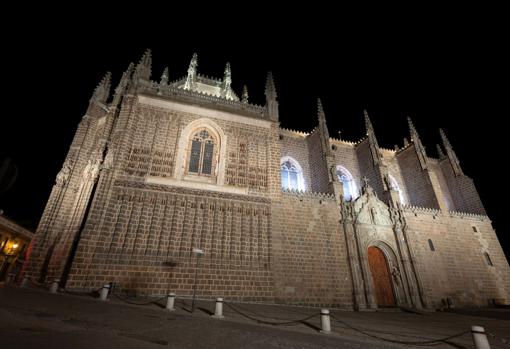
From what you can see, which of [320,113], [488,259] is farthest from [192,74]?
[488,259]

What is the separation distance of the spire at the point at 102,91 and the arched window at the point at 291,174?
13.2m

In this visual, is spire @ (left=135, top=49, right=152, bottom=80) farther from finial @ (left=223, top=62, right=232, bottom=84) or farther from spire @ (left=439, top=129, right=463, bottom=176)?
spire @ (left=439, top=129, right=463, bottom=176)

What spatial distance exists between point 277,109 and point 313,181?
5.96 m

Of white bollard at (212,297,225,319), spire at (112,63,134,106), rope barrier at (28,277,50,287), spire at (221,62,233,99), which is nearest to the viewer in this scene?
white bollard at (212,297,225,319)

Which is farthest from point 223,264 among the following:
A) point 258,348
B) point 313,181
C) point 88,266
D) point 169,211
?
point 313,181

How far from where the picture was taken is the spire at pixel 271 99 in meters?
17.3

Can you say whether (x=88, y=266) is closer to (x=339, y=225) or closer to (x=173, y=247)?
(x=173, y=247)

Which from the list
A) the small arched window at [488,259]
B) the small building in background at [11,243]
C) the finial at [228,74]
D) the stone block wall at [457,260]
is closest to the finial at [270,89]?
the finial at [228,74]

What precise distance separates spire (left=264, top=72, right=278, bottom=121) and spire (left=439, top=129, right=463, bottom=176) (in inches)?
674

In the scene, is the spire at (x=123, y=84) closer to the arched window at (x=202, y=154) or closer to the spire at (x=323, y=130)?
the arched window at (x=202, y=154)

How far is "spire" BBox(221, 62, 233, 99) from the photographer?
2456cm

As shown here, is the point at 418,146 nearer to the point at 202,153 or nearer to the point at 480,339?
the point at 202,153

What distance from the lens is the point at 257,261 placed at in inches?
496

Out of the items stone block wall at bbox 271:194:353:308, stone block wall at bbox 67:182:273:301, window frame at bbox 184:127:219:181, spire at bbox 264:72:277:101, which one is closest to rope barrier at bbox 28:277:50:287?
stone block wall at bbox 67:182:273:301
